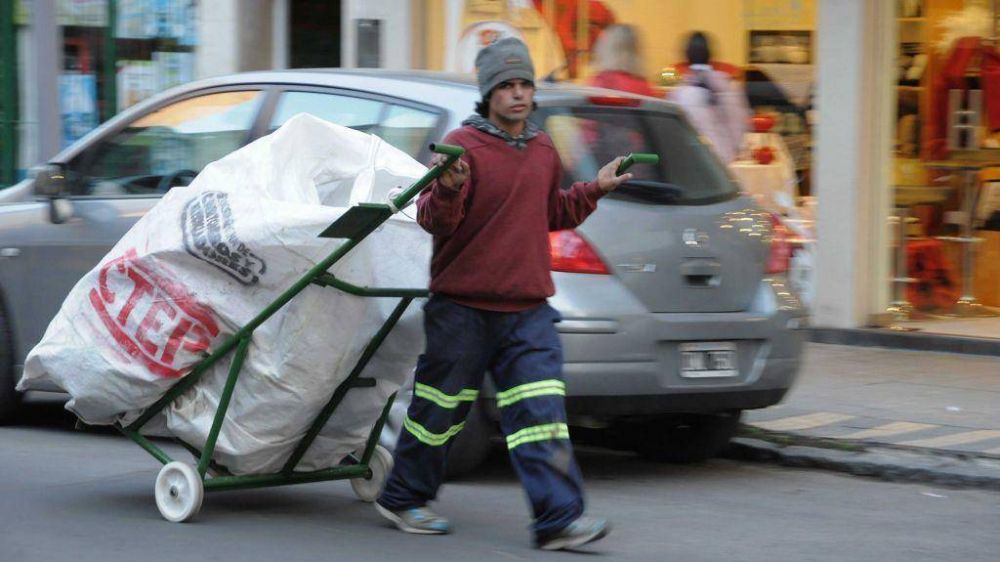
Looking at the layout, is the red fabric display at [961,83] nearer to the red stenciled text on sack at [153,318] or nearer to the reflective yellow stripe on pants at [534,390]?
the reflective yellow stripe on pants at [534,390]

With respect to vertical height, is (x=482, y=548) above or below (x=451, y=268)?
below

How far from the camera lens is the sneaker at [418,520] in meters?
5.68

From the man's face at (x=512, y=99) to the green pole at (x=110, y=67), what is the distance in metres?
11.8

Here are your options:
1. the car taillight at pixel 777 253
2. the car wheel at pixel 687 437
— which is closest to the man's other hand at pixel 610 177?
the car taillight at pixel 777 253

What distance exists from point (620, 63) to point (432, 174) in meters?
6.86

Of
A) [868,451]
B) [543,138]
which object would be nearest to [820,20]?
[868,451]

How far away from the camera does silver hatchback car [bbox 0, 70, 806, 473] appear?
652 cm

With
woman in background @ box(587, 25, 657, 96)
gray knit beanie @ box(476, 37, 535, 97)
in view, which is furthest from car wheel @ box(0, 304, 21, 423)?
woman in background @ box(587, 25, 657, 96)

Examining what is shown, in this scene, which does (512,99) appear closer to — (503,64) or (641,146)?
(503,64)

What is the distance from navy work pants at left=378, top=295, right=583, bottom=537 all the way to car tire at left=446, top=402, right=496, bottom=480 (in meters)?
0.91

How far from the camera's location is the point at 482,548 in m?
5.55

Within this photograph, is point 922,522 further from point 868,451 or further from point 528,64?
point 528,64

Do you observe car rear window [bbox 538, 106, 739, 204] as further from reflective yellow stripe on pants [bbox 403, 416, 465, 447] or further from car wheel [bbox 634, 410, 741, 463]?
reflective yellow stripe on pants [bbox 403, 416, 465, 447]

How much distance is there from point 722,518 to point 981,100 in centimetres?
596
